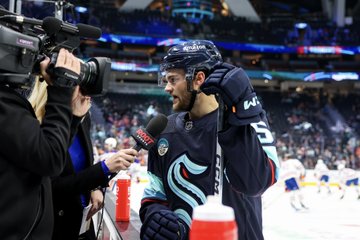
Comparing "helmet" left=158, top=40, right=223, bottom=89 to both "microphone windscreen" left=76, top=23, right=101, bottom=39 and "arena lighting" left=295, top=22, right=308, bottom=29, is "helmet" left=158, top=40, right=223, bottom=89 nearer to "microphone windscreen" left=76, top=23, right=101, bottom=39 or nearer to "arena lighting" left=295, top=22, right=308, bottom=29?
"microphone windscreen" left=76, top=23, right=101, bottom=39

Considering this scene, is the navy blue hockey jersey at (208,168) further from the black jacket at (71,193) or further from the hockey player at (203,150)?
the black jacket at (71,193)

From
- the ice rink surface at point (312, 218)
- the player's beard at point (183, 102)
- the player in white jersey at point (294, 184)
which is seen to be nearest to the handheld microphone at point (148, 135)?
the player's beard at point (183, 102)

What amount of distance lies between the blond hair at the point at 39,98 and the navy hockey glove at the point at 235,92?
1.78 ft

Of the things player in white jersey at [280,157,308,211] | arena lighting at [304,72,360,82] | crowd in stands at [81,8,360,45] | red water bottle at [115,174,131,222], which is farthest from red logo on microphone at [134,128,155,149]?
arena lighting at [304,72,360,82]

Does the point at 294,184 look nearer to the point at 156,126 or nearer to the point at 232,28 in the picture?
the point at 156,126

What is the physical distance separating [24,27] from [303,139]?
64.6 feet

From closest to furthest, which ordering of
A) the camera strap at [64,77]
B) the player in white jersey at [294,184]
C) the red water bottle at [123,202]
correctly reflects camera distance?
1. the camera strap at [64,77]
2. the red water bottle at [123,202]
3. the player in white jersey at [294,184]

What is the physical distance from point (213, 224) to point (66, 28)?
33.4 inches

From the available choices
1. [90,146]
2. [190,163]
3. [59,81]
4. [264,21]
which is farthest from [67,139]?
[264,21]

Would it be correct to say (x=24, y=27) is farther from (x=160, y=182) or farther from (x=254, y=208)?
(x=254, y=208)

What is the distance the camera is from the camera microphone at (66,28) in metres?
1.35

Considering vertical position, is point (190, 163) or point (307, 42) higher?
point (307, 42)

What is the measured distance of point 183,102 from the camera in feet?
5.88

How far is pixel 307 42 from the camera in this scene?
2819 cm
